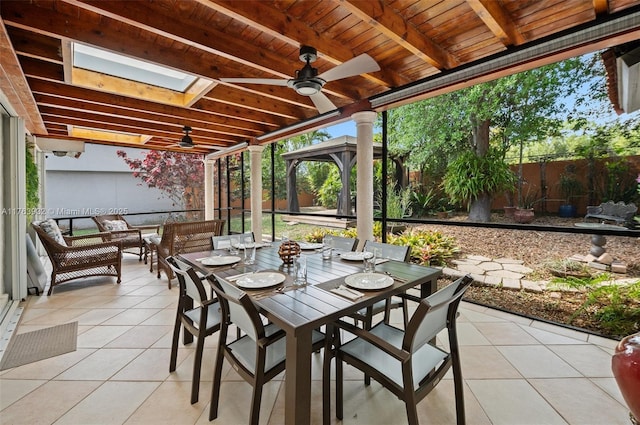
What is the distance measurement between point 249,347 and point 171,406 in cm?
62

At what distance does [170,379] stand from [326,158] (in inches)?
289

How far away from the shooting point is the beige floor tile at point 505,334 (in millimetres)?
2350

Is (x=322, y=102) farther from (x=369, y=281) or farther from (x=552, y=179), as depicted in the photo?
(x=552, y=179)

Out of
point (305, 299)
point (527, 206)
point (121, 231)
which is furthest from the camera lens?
point (527, 206)

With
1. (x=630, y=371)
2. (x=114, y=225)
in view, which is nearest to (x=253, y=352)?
(x=630, y=371)

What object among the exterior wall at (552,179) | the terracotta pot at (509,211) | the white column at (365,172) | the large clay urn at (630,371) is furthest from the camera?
the terracotta pot at (509,211)

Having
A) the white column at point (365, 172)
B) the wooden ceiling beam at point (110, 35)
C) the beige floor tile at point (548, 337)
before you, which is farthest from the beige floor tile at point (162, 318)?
the beige floor tile at point (548, 337)

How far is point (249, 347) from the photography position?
1565mm

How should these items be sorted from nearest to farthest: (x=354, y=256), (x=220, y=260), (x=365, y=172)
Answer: (x=220, y=260) < (x=354, y=256) < (x=365, y=172)

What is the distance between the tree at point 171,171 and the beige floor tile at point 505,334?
8039 mm

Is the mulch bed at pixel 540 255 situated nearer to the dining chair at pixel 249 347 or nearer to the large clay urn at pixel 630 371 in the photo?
the large clay urn at pixel 630 371

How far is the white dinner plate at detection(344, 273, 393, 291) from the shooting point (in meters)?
1.60

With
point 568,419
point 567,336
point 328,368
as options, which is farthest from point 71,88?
point 567,336

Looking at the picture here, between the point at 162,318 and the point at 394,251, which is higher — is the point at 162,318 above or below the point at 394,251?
below
